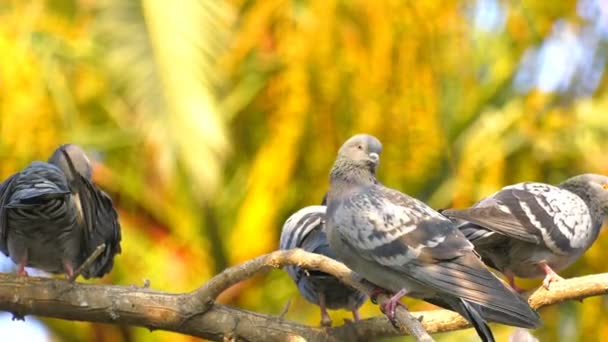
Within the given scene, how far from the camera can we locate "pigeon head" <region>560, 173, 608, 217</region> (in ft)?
20.4

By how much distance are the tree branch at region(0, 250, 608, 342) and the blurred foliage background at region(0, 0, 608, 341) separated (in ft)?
15.4

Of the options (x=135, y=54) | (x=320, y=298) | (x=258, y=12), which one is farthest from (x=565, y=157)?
(x=320, y=298)

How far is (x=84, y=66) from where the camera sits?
436 inches

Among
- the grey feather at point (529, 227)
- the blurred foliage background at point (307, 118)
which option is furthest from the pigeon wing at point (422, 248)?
the blurred foliage background at point (307, 118)

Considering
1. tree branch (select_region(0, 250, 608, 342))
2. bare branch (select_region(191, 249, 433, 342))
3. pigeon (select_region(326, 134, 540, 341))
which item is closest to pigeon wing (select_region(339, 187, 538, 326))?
pigeon (select_region(326, 134, 540, 341))

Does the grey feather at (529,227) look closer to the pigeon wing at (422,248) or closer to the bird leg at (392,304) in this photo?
the pigeon wing at (422,248)

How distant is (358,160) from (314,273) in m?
0.77

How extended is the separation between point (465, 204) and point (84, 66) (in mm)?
3903

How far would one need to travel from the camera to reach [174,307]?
5.08 m

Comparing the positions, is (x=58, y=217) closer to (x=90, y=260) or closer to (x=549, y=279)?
(x=90, y=260)

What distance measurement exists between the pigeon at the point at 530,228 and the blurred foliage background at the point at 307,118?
13.7ft

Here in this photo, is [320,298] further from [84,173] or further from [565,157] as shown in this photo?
[565,157]

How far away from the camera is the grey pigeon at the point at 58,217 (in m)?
5.36

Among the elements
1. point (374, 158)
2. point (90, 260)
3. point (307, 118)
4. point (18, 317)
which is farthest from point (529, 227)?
point (307, 118)
